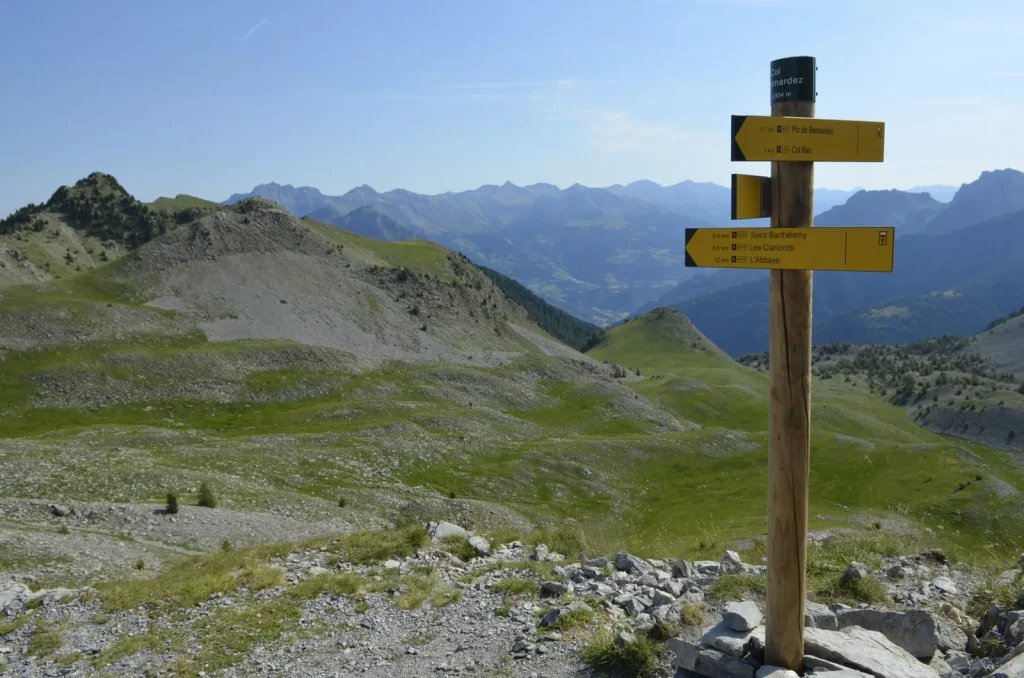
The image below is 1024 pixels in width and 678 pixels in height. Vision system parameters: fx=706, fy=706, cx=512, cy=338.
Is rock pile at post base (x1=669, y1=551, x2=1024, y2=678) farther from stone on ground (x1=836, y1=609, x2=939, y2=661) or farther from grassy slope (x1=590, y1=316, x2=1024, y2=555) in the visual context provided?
grassy slope (x1=590, y1=316, x2=1024, y2=555)

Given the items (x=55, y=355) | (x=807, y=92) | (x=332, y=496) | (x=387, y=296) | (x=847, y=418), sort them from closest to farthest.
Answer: (x=807, y=92), (x=332, y=496), (x=55, y=355), (x=387, y=296), (x=847, y=418)

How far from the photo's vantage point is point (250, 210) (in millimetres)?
108125

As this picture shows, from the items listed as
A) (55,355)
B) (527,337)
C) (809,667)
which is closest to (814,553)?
(809,667)

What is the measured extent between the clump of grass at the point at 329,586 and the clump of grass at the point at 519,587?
11.3 feet

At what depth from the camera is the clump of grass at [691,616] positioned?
13.1m

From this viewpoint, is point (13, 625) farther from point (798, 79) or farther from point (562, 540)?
point (798, 79)

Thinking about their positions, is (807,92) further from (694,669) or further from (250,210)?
(250,210)

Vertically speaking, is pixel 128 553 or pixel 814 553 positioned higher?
pixel 814 553

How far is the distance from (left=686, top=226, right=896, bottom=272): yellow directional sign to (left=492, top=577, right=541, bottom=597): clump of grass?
9446 mm

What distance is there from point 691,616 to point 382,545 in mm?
10821

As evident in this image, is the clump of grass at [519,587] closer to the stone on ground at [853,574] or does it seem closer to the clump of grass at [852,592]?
the clump of grass at [852,592]

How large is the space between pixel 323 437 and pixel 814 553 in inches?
1550

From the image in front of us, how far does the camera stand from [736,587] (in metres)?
14.8

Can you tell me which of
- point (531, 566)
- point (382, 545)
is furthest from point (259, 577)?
point (531, 566)
